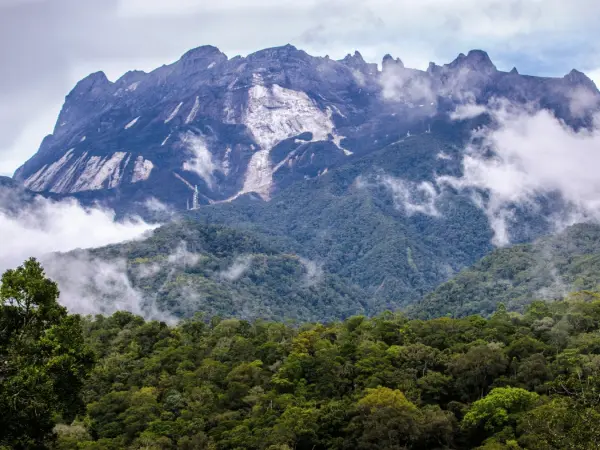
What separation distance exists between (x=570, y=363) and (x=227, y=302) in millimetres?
140293

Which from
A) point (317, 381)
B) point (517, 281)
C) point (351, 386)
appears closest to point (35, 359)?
point (317, 381)

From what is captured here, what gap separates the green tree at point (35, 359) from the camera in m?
30.5

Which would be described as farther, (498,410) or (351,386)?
(351,386)

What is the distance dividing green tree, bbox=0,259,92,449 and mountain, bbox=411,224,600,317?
134 meters

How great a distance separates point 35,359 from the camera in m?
31.8

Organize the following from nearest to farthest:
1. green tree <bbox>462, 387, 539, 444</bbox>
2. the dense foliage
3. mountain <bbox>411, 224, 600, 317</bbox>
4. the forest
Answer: the forest → green tree <bbox>462, 387, 539, 444</bbox> → the dense foliage → mountain <bbox>411, 224, 600, 317</bbox>

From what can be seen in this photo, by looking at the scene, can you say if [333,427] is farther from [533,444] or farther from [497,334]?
[497,334]

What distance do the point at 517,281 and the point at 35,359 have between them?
16455 centimetres

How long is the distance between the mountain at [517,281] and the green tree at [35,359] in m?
134

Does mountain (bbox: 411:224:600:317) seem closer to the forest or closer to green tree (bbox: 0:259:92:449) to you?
the forest

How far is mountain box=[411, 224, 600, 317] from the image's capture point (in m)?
162

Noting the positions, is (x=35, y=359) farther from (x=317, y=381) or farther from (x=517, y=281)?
(x=517, y=281)

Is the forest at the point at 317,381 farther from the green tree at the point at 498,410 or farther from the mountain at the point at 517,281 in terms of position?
the mountain at the point at 517,281

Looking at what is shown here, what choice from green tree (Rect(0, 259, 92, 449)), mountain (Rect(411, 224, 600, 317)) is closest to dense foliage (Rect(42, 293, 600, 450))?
green tree (Rect(0, 259, 92, 449))
